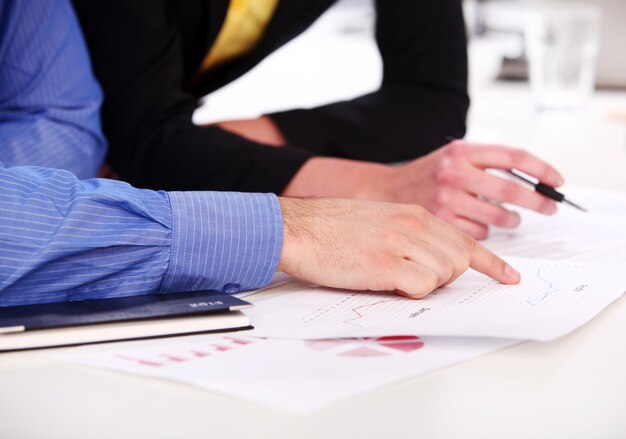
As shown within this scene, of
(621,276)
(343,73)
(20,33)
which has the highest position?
(20,33)

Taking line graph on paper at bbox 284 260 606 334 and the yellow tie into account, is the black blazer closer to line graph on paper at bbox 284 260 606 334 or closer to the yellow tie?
the yellow tie

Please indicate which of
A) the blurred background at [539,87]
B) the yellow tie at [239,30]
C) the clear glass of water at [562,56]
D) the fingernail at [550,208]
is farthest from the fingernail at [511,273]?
the clear glass of water at [562,56]

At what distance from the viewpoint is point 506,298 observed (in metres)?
0.73

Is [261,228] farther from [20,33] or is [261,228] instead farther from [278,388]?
[20,33]

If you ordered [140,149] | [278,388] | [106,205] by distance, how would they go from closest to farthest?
[278,388]
[106,205]
[140,149]

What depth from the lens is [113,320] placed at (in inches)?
24.9

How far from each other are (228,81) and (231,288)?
0.70m

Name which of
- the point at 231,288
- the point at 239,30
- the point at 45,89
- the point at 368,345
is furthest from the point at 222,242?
the point at 239,30

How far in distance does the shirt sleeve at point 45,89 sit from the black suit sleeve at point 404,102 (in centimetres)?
32

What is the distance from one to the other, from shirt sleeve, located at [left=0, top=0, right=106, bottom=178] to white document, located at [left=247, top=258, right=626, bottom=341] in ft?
1.42

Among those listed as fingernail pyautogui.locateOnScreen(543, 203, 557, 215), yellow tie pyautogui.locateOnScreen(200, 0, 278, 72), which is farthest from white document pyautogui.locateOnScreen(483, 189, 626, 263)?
yellow tie pyautogui.locateOnScreen(200, 0, 278, 72)

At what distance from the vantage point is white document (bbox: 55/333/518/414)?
0.54 meters

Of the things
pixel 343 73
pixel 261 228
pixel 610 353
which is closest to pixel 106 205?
pixel 261 228

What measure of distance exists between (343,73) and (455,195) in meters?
1.34
